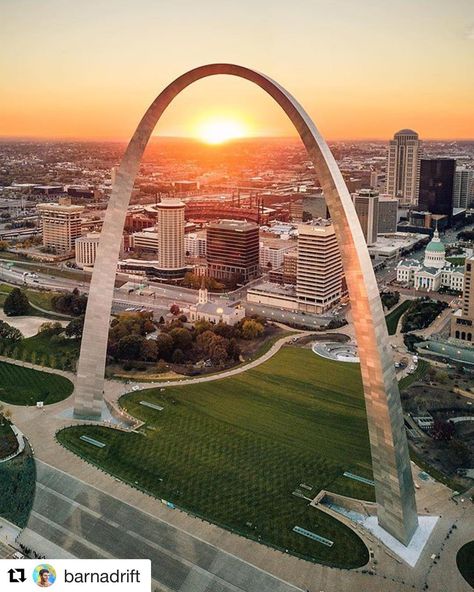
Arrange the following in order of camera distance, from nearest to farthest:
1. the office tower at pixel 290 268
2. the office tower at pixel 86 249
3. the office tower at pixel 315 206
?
the office tower at pixel 290 268, the office tower at pixel 86 249, the office tower at pixel 315 206

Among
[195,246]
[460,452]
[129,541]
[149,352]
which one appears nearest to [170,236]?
[195,246]

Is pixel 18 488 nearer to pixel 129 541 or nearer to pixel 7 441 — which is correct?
pixel 7 441

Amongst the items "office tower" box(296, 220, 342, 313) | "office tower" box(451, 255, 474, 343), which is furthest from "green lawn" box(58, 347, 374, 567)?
"office tower" box(296, 220, 342, 313)

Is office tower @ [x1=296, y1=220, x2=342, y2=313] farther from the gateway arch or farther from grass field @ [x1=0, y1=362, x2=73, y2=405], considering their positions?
the gateway arch

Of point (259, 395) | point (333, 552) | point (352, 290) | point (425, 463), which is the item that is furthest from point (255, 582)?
point (259, 395)

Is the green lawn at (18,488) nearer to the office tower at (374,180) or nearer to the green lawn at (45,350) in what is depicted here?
the green lawn at (45,350)

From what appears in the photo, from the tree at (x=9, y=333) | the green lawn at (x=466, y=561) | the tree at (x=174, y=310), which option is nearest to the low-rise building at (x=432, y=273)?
the tree at (x=174, y=310)
